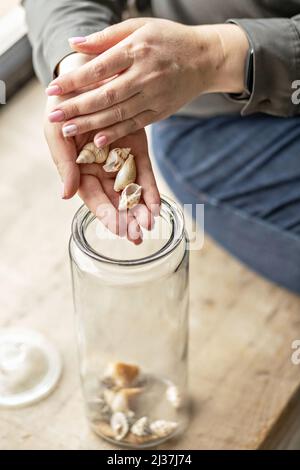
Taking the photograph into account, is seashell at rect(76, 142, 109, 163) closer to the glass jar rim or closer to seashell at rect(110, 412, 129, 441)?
the glass jar rim

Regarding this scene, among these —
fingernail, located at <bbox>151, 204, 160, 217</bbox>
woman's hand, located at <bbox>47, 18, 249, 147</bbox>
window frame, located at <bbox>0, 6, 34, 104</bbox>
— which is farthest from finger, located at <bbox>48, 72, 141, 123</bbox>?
window frame, located at <bbox>0, 6, 34, 104</bbox>

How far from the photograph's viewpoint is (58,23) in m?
0.96

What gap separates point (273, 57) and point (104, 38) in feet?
0.64

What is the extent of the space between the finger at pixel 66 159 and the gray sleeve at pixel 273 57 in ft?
0.75

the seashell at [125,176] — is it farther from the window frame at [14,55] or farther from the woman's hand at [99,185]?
the window frame at [14,55]

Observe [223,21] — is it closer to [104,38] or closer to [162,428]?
[104,38]

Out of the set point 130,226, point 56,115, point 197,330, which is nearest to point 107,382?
point 197,330

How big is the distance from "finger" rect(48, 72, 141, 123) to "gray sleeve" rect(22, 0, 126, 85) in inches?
4.7

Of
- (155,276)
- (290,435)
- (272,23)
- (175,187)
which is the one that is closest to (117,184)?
(155,276)

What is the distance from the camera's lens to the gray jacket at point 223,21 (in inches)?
36.0

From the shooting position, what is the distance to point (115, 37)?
84 centimetres

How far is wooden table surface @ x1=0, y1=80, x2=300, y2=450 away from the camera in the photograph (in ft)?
3.29

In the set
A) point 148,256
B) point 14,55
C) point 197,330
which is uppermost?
point 148,256

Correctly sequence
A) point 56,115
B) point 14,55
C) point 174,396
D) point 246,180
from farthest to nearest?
point 14,55 → point 246,180 → point 174,396 → point 56,115
